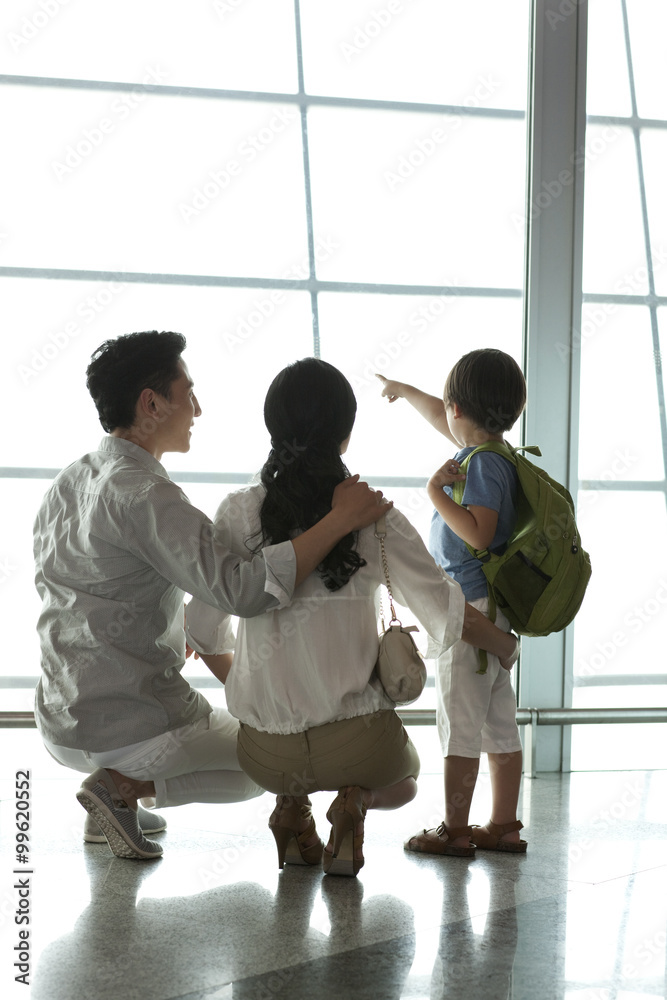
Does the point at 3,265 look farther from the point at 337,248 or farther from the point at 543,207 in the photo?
the point at 543,207

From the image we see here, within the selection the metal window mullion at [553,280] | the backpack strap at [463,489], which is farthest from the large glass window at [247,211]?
the backpack strap at [463,489]

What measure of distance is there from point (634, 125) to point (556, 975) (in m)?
3.22

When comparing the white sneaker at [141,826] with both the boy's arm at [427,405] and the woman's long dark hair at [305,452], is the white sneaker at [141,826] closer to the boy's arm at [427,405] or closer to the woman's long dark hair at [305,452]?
the woman's long dark hair at [305,452]

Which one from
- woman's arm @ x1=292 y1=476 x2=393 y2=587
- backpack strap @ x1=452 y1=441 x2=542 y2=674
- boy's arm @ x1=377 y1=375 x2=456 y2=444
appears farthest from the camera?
boy's arm @ x1=377 y1=375 x2=456 y2=444

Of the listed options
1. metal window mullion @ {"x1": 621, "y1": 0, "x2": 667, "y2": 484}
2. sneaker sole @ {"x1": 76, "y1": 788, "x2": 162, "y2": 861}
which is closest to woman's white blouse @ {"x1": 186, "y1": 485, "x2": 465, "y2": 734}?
sneaker sole @ {"x1": 76, "y1": 788, "x2": 162, "y2": 861}

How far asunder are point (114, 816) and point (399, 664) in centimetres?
77

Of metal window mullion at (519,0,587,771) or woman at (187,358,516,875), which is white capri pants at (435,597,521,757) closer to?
woman at (187,358,516,875)

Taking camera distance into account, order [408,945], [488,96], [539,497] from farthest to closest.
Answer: [488,96] < [539,497] < [408,945]

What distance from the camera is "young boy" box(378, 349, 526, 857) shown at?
2.40 metres

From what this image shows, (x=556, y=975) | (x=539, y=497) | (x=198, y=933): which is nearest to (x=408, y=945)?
(x=556, y=975)

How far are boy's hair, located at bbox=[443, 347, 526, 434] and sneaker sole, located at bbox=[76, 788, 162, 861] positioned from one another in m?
1.34

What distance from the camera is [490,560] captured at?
8.02 feet

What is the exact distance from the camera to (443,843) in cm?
241

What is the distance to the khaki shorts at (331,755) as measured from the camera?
6.79 feet
